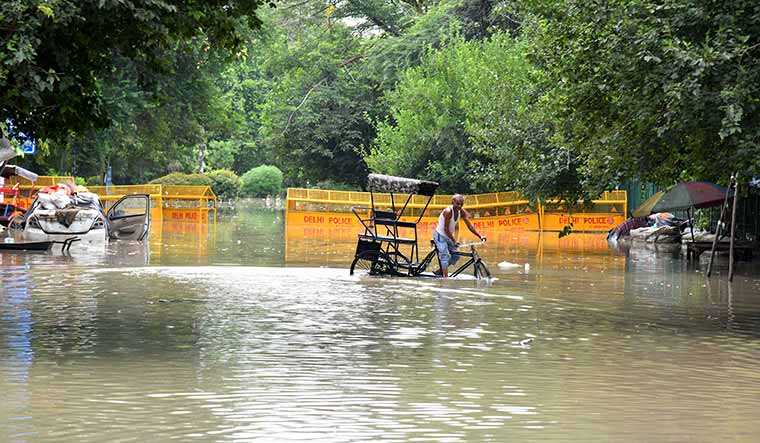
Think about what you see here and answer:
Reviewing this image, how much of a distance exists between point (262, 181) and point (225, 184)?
39.8 ft

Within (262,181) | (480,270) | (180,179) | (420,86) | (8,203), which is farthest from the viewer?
(262,181)

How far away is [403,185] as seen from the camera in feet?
76.7

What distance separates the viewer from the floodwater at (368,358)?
8.55m

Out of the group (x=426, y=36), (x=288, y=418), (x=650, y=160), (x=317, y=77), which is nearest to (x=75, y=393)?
(x=288, y=418)

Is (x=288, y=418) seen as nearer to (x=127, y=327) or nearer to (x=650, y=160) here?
(x=127, y=327)

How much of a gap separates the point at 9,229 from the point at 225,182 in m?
67.2

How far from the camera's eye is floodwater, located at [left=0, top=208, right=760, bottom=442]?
855cm

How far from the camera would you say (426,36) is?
6066 cm

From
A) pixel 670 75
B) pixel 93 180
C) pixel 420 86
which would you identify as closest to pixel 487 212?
pixel 420 86

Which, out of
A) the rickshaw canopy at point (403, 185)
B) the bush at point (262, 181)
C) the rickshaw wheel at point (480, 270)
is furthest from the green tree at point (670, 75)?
the bush at point (262, 181)

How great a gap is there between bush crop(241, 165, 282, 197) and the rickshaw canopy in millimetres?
90584

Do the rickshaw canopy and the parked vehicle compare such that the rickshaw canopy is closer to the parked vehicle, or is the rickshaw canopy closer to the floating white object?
the floating white object

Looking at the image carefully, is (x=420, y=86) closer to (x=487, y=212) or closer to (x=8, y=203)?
(x=487, y=212)

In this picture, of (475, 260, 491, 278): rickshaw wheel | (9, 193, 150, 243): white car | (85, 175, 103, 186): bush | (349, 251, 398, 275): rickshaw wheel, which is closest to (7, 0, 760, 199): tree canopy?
(85, 175, 103, 186): bush
